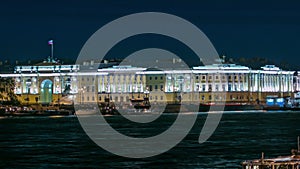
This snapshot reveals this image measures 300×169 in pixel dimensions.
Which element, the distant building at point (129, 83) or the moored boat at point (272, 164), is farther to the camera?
the distant building at point (129, 83)

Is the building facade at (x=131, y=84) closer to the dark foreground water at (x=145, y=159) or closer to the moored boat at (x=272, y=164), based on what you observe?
the dark foreground water at (x=145, y=159)

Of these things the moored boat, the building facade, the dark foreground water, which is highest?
the building facade

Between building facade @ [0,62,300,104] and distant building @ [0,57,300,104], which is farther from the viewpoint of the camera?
distant building @ [0,57,300,104]

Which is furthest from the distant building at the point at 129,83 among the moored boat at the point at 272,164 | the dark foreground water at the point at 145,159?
the moored boat at the point at 272,164

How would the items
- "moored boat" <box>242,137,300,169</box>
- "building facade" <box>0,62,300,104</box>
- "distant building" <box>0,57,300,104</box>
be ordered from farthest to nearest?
1. "distant building" <box>0,57,300,104</box>
2. "building facade" <box>0,62,300,104</box>
3. "moored boat" <box>242,137,300,169</box>

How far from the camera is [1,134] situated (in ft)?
141

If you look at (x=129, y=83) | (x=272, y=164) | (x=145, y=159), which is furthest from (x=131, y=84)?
(x=272, y=164)

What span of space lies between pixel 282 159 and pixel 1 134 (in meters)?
25.2

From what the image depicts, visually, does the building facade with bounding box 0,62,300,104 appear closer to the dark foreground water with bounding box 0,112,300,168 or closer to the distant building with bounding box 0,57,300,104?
the distant building with bounding box 0,57,300,104

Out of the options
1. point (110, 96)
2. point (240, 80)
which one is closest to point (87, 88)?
point (110, 96)

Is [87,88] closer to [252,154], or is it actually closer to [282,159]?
[252,154]

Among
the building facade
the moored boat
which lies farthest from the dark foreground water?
the building facade

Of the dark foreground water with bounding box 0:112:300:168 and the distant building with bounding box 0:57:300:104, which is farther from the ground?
the distant building with bounding box 0:57:300:104

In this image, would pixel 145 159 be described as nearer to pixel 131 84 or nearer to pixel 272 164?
pixel 272 164
